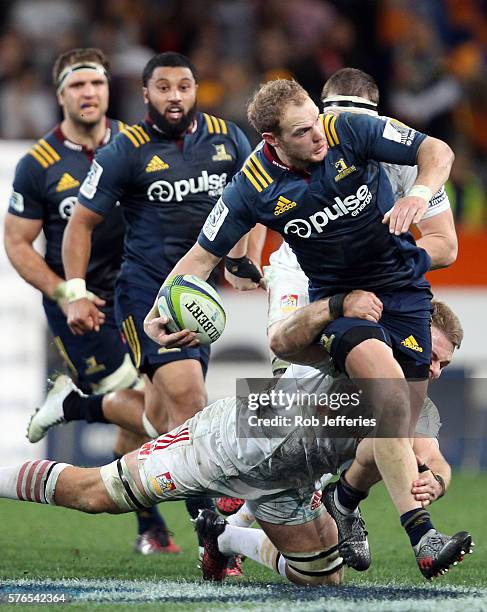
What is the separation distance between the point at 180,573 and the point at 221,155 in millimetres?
2490

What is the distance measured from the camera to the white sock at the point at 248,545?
6.17 m

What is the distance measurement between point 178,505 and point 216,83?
4.94 m

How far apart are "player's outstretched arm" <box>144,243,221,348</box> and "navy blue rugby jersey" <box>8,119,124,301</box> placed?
8.25 feet

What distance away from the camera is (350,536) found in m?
6.10

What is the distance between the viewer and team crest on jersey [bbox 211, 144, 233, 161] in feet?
25.7

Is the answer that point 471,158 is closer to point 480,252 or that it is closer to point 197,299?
point 480,252

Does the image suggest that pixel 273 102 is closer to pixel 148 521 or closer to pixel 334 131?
pixel 334 131

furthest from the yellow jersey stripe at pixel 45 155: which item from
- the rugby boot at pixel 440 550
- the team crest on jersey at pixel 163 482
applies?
the rugby boot at pixel 440 550

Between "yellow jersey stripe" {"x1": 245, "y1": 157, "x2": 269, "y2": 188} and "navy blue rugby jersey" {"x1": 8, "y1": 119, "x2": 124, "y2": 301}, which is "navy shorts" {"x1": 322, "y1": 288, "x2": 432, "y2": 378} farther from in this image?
"navy blue rugby jersey" {"x1": 8, "y1": 119, "x2": 124, "y2": 301}

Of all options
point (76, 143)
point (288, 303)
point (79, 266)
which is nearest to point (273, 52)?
point (76, 143)

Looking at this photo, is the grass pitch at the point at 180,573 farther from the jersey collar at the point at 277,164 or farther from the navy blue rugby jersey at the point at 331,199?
the jersey collar at the point at 277,164

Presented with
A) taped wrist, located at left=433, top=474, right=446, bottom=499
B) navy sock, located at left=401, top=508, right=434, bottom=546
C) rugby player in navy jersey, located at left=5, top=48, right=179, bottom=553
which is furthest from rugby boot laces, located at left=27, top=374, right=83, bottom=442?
Answer: navy sock, located at left=401, top=508, right=434, bottom=546

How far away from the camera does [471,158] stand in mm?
13773

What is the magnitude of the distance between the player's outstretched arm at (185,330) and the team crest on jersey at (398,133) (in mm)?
917
